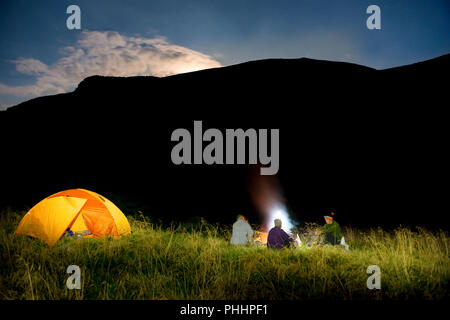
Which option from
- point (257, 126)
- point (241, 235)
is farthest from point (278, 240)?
point (257, 126)

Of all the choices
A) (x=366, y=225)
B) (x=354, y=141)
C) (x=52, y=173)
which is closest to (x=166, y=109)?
(x=52, y=173)

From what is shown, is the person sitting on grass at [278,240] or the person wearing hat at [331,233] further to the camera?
the person wearing hat at [331,233]

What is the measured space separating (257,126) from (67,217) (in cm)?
1752

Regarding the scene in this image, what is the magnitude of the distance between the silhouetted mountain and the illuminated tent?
8083 millimetres

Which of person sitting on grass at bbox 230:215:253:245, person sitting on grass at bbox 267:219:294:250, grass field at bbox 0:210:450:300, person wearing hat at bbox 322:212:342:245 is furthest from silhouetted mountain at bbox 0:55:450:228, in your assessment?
grass field at bbox 0:210:450:300

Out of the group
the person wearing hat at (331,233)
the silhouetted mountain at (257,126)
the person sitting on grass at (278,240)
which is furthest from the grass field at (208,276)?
the silhouetted mountain at (257,126)

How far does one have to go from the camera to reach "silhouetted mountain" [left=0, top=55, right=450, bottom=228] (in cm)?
1570

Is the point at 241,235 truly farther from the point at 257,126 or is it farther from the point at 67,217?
the point at 257,126

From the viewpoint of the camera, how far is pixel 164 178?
21391mm

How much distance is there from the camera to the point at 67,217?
6.54 meters

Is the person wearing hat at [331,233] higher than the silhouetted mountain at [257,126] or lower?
lower

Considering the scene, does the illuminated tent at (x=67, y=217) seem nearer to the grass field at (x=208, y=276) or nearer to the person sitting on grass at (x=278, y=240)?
the grass field at (x=208, y=276)

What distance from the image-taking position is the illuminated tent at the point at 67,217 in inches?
248

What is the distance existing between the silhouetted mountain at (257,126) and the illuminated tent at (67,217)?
318 inches
